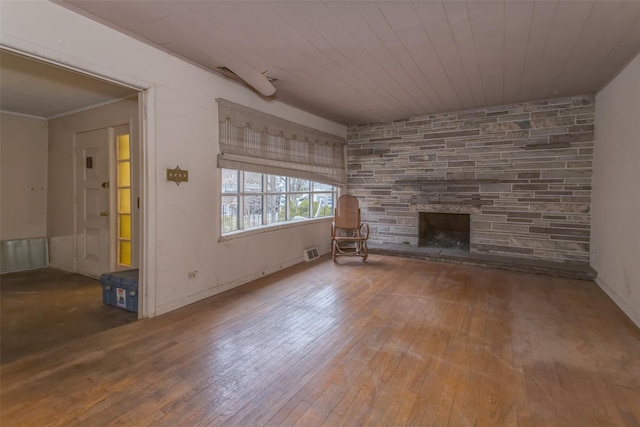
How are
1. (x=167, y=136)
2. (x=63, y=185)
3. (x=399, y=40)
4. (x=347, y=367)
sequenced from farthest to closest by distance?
(x=63, y=185), (x=167, y=136), (x=399, y=40), (x=347, y=367)

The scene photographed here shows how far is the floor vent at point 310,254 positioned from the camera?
4.83 metres

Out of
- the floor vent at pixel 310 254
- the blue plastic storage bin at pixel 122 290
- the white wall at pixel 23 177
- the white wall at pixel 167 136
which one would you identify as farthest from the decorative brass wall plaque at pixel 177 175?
the white wall at pixel 23 177

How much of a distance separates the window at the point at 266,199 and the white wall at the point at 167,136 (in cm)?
29

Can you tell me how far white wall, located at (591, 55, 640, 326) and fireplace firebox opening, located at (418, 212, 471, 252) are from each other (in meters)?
1.60

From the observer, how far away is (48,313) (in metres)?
2.88

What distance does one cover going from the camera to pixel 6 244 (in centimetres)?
427

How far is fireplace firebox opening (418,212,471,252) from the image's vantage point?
17.0ft

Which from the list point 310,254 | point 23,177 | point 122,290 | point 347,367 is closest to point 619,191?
point 347,367

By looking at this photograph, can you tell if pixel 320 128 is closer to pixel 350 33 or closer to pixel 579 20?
pixel 350 33

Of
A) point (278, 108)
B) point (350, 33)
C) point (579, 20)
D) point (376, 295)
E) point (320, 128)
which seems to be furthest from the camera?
point (320, 128)

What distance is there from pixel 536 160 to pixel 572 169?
421 mm

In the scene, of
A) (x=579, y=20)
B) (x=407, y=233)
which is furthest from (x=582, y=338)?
(x=407, y=233)

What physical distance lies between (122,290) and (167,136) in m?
1.48

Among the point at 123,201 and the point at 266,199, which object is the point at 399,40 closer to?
the point at 266,199
